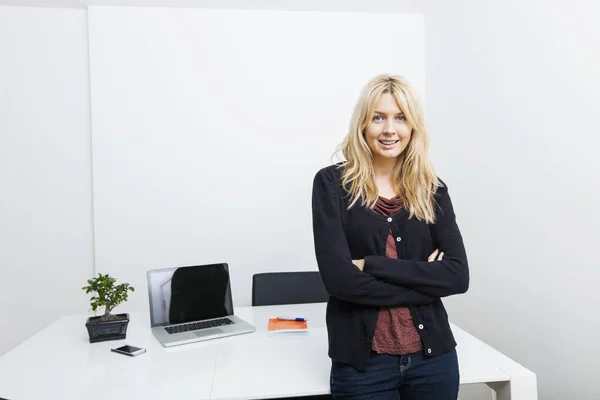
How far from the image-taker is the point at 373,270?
4.91 ft

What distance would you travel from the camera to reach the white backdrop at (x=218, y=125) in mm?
3385

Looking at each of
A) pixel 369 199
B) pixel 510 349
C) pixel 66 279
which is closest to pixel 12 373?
pixel 369 199

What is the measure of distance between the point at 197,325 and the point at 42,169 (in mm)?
2007

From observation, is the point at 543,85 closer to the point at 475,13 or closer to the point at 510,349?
the point at 475,13

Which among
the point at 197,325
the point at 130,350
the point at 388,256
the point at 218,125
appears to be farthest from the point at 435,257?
the point at 218,125

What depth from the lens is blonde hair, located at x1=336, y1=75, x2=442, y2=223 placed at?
1.59 metres

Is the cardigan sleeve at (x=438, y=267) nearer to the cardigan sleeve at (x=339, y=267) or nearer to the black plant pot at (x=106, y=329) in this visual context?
the cardigan sleeve at (x=339, y=267)

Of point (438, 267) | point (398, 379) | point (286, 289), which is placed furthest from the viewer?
point (286, 289)

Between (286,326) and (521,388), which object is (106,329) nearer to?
(286,326)

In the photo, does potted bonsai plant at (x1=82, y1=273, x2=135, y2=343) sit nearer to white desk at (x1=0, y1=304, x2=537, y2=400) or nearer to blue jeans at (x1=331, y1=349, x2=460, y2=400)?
white desk at (x1=0, y1=304, x2=537, y2=400)

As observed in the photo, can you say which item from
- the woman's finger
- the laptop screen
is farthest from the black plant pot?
the woman's finger

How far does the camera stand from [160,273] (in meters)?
2.14

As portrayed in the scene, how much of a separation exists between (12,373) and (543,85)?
2579 mm

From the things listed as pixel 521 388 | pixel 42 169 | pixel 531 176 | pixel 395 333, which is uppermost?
pixel 42 169
